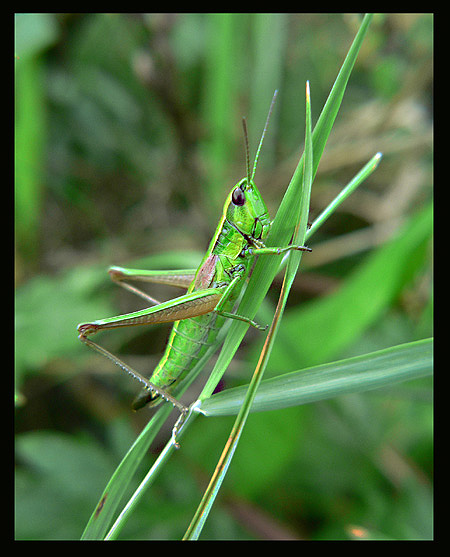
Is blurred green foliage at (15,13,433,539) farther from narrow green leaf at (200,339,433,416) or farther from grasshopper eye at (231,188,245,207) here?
narrow green leaf at (200,339,433,416)

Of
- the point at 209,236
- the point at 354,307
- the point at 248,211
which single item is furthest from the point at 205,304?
the point at 209,236

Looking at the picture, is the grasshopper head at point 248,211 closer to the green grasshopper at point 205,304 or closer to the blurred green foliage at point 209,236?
the green grasshopper at point 205,304

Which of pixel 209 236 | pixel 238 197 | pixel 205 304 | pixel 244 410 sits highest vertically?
pixel 209 236

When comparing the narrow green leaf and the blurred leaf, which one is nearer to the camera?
the narrow green leaf

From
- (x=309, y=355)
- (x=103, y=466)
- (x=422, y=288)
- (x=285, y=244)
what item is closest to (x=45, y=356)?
(x=103, y=466)

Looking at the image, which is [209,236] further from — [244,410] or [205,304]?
[244,410]

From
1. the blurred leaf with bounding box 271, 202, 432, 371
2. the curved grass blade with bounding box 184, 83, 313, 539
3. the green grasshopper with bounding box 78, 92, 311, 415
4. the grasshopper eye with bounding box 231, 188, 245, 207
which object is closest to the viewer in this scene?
the curved grass blade with bounding box 184, 83, 313, 539

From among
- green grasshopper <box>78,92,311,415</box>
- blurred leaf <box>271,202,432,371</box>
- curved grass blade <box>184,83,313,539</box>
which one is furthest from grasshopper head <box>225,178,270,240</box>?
blurred leaf <box>271,202,432,371</box>
